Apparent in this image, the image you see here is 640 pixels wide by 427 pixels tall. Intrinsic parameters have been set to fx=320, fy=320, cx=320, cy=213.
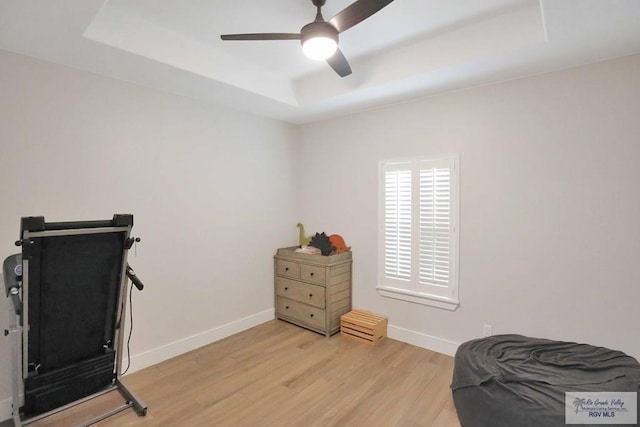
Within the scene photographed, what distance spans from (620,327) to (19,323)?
393cm

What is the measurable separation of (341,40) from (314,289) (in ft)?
8.18

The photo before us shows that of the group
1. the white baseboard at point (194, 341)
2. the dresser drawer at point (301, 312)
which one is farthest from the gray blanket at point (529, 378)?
the white baseboard at point (194, 341)

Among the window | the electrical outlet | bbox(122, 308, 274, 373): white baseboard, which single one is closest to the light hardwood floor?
bbox(122, 308, 274, 373): white baseboard

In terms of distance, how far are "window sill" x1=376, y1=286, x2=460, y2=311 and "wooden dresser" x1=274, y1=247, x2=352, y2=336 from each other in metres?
0.46

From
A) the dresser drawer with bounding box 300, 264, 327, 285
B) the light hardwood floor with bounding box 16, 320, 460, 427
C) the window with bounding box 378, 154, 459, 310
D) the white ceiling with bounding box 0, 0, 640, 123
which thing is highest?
the white ceiling with bounding box 0, 0, 640, 123

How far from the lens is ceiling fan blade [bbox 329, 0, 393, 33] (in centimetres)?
157

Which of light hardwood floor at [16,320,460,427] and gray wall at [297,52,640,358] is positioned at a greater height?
gray wall at [297,52,640,358]

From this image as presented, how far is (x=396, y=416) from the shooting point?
87.4 inches

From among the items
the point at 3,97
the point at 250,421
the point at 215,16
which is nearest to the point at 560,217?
the point at 250,421

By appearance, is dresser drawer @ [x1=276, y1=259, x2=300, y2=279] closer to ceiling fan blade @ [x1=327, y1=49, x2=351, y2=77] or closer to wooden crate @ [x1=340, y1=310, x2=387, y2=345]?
wooden crate @ [x1=340, y1=310, x2=387, y2=345]

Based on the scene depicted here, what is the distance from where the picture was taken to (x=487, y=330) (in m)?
2.88

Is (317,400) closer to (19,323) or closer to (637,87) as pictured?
(19,323)

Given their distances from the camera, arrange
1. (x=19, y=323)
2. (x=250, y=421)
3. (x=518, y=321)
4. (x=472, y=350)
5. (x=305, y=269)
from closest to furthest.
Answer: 1. (x=19, y=323)
2. (x=250, y=421)
3. (x=472, y=350)
4. (x=518, y=321)
5. (x=305, y=269)

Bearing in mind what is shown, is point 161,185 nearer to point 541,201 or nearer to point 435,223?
point 435,223
